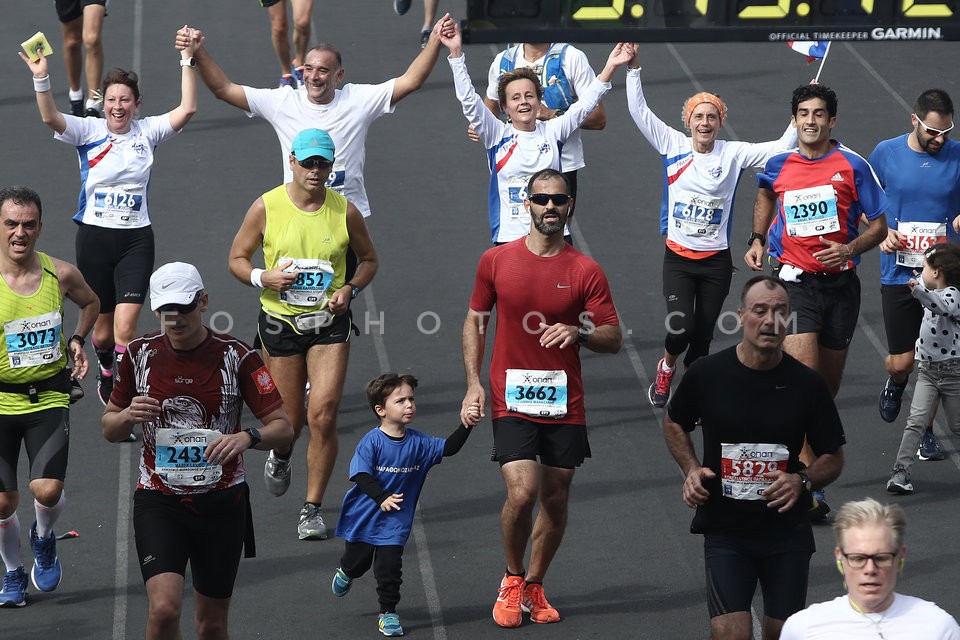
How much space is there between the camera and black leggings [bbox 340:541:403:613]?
704cm

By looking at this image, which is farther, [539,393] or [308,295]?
[308,295]

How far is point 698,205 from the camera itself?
9516 mm

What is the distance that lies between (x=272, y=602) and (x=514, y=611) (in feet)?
3.81

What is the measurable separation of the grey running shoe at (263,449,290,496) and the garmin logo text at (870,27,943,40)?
11.7 feet

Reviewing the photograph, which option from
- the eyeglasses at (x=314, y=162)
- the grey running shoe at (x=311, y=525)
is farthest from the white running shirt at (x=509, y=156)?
the grey running shoe at (x=311, y=525)

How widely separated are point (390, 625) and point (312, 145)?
245 centimetres

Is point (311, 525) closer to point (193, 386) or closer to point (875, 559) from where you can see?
point (193, 386)

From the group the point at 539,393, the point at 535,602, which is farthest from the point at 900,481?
the point at 539,393

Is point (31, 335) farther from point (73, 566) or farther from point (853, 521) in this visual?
point (853, 521)

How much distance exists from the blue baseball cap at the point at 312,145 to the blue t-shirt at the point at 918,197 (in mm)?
3421

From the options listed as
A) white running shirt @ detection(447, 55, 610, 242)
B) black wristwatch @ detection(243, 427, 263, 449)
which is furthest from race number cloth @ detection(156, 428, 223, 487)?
white running shirt @ detection(447, 55, 610, 242)

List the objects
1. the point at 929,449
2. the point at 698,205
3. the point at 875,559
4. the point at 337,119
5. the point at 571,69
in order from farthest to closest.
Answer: the point at 571,69
the point at 698,205
the point at 337,119
the point at 929,449
the point at 875,559

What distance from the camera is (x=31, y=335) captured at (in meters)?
7.25

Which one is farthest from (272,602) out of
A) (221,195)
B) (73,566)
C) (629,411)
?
(221,195)
